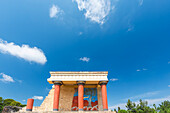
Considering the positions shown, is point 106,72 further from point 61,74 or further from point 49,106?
point 49,106

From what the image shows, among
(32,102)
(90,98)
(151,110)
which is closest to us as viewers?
(32,102)

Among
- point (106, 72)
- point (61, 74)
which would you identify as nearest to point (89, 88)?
point (106, 72)

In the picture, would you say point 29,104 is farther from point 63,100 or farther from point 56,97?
point 63,100

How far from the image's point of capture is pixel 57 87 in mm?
16453

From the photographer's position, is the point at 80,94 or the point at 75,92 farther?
the point at 75,92

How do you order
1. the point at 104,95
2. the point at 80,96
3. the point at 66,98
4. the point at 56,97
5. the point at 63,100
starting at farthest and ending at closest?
the point at 66,98 → the point at 63,100 → the point at 104,95 → the point at 80,96 → the point at 56,97

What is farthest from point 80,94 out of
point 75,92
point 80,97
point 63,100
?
point 63,100

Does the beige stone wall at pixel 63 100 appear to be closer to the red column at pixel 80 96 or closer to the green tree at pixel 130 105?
the red column at pixel 80 96

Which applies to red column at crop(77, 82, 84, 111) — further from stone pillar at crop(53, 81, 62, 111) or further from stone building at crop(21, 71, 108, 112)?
stone pillar at crop(53, 81, 62, 111)

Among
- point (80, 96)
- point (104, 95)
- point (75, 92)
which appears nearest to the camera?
point (80, 96)

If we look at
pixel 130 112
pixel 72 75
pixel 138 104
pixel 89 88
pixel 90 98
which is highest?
pixel 72 75

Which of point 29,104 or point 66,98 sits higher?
point 66,98

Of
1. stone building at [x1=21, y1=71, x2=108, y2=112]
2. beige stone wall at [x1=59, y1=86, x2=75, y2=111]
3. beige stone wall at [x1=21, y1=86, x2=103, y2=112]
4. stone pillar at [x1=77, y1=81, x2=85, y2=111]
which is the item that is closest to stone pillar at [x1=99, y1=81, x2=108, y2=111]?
stone building at [x1=21, y1=71, x2=108, y2=112]

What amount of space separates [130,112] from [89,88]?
10317 millimetres
